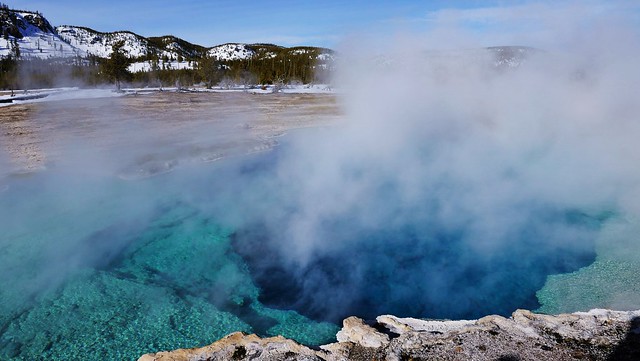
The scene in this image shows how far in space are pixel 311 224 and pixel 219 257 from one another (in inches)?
54.4

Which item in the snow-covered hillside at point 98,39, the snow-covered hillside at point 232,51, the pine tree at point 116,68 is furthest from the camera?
the snow-covered hillside at point 98,39

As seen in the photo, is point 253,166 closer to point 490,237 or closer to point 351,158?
point 351,158

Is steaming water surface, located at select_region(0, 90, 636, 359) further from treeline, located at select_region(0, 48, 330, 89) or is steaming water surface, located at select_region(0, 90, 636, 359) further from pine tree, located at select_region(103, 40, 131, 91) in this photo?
treeline, located at select_region(0, 48, 330, 89)

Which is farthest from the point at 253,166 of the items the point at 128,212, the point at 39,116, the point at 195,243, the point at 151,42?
the point at 151,42

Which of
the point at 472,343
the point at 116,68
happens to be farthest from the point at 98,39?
the point at 472,343

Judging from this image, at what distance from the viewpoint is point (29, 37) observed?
8369 centimetres

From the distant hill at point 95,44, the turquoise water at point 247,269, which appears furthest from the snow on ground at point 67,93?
the distant hill at point 95,44

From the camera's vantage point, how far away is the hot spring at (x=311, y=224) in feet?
13.0

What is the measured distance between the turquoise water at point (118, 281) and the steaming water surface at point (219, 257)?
19 mm

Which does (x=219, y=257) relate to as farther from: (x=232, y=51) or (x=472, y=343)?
(x=232, y=51)

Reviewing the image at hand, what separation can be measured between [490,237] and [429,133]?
7249mm

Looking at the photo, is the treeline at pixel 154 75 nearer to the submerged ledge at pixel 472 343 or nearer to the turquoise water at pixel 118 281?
Answer: the turquoise water at pixel 118 281

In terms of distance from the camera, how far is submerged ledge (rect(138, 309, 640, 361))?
2.62 metres

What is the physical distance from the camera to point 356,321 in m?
3.16
